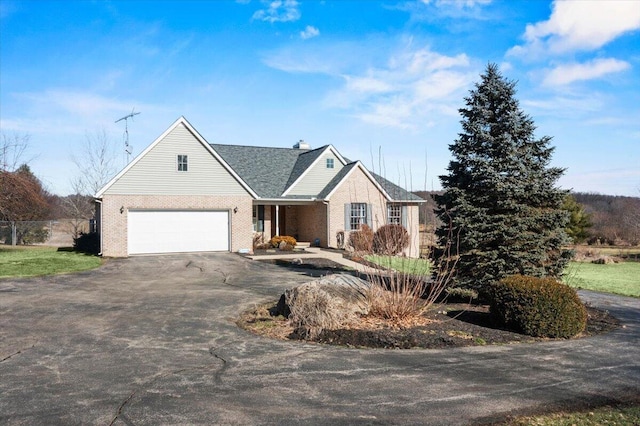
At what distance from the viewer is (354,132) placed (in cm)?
1098

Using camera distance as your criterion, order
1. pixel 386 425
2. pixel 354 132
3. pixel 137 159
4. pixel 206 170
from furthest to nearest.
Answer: pixel 206 170 → pixel 137 159 → pixel 354 132 → pixel 386 425

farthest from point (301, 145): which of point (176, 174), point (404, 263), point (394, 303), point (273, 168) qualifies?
point (394, 303)

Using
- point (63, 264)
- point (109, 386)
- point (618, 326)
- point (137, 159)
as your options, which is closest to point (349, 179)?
point (137, 159)

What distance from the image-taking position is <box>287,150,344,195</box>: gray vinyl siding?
2816 cm

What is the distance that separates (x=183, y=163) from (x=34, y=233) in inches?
685

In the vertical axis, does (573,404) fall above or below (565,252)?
below

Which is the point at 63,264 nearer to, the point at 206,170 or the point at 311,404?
the point at 206,170

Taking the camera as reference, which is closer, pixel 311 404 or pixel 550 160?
pixel 311 404

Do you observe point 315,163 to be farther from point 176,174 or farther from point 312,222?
point 176,174

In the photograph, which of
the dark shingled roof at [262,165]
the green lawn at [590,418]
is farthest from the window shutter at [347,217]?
the green lawn at [590,418]

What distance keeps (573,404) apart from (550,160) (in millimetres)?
8332

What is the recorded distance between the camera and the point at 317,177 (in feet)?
94.1

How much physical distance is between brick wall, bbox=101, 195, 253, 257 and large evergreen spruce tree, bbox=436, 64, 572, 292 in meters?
14.1

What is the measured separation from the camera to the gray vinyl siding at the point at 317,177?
2816 cm
